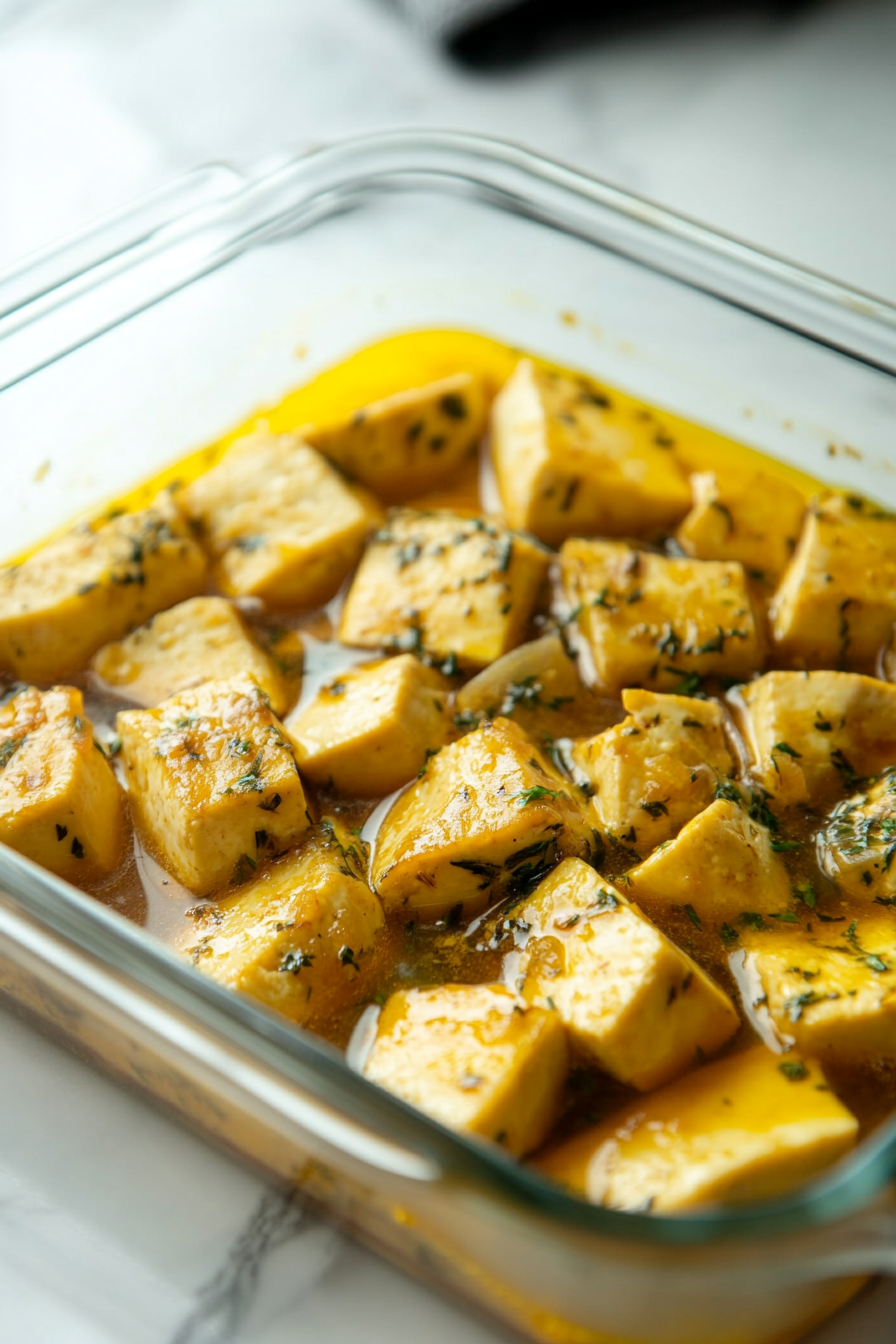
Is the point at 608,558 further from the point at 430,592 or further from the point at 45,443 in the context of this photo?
the point at 45,443

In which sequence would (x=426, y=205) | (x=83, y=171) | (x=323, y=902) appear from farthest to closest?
(x=83, y=171), (x=426, y=205), (x=323, y=902)

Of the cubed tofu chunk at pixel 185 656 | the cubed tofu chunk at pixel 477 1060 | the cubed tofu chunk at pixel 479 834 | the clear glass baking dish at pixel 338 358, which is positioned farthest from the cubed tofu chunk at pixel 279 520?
the cubed tofu chunk at pixel 477 1060

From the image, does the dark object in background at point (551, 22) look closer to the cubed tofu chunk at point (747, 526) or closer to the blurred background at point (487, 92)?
the blurred background at point (487, 92)

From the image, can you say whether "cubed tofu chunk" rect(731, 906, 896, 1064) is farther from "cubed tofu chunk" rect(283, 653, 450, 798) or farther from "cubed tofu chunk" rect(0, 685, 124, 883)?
"cubed tofu chunk" rect(0, 685, 124, 883)

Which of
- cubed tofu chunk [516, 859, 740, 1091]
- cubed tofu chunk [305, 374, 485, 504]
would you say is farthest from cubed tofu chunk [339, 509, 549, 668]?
cubed tofu chunk [516, 859, 740, 1091]

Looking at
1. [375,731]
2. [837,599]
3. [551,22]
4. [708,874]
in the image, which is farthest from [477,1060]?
[551,22]

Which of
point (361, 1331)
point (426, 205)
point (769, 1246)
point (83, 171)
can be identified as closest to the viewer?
point (769, 1246)

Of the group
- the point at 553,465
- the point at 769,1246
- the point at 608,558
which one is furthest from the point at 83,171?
the point at 769,1246

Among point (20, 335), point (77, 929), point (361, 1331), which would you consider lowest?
point (361, 1331)
